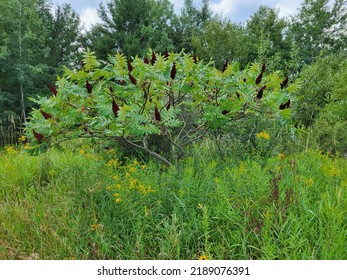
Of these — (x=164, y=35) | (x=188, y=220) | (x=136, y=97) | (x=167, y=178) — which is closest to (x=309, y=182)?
(x=188, y=220)

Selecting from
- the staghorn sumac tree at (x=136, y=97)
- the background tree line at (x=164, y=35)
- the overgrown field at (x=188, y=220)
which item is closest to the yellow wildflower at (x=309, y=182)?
the overgrown field at (x=188, y=220)

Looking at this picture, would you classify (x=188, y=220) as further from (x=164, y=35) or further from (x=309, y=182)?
(x=164, y=35)

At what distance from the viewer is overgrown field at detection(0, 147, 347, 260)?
7.44ft

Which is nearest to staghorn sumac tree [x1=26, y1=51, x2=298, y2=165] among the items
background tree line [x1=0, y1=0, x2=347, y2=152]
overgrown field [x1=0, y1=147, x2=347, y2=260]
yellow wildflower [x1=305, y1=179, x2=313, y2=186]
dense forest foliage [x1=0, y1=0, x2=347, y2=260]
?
dense forest foliage [x1=0, y1=0, x2=347, y2=260]

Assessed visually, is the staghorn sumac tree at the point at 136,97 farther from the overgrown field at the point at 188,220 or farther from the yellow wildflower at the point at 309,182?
the yellow wildflower at the point at 309,182

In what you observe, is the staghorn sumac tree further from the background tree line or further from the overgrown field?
the background tree line

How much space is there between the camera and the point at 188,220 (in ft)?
8.87

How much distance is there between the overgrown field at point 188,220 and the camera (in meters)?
2.27

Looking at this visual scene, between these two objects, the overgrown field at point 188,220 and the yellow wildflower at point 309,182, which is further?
the yellow wildflower at point 309,182

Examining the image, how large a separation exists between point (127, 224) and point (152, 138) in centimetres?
275

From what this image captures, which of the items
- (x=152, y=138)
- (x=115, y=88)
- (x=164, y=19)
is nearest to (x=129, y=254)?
(x=115, y=88)

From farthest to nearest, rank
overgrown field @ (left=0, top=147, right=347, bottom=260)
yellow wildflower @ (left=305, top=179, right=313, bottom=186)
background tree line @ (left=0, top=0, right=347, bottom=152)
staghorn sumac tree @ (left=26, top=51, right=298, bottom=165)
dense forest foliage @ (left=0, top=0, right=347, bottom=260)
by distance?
background tree line @ (left=0, top=0, right=347, bottom=152)
staghorn sumac tree @ (left=26, top=51, right=298, bottom=165)
yellow wildflower @ (left=305, top=179, right=313, bottom=186)
dense forest foliage @ (left=0, top=0, right=347, bottom=260)
overgrown field @ (left=0, top=147, right=347, bottom=260)

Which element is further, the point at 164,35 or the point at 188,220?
the point at 164,35

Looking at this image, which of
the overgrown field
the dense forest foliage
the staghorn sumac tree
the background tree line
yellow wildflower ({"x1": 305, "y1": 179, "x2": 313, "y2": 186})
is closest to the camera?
the overgrown field
